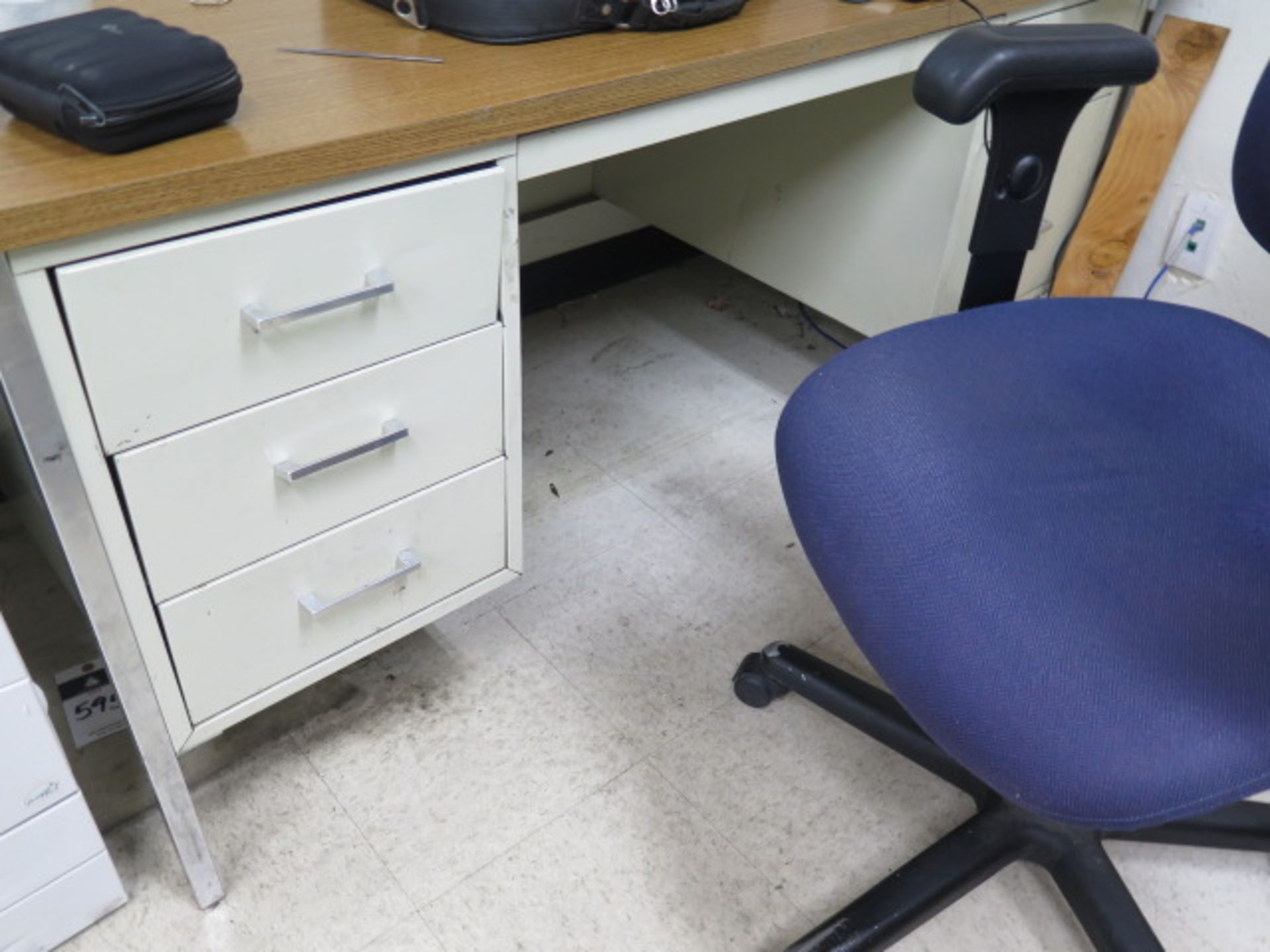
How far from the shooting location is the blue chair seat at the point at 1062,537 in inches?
23.3

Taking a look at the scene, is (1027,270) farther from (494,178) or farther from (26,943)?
(26,943)

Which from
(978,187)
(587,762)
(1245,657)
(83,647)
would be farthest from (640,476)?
(1245,657)

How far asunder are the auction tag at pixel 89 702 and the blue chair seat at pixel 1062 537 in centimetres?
83

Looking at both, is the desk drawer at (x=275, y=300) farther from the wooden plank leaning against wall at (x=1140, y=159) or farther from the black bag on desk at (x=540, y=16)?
the wooden plank leaning against wall at (x=1140, y=159)

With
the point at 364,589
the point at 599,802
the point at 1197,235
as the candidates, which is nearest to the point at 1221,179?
the point at 1197,235

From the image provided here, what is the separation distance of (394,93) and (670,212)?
1092mm

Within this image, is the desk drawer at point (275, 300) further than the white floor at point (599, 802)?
No

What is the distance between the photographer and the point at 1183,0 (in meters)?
1.55

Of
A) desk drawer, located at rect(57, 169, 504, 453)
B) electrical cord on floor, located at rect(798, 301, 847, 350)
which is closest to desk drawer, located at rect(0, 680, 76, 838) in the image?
desk drawer, located at rect(57, 169, 504, 453)

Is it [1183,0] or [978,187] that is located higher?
[1183,0]

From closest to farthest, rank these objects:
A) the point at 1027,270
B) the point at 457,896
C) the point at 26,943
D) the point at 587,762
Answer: the point at 26,943, the point at 457,896, the point at 587,762, the point at 1027,270

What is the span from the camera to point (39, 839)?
869 mm

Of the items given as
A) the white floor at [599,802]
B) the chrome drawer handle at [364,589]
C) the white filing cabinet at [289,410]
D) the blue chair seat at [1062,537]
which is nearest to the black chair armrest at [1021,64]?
the blue chair seat at [1062,537]

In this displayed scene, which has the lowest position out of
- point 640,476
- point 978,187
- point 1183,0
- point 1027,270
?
point 640,476
